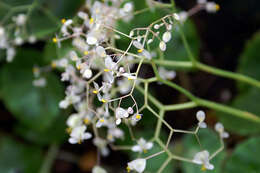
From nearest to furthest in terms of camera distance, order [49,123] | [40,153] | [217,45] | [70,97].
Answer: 1. [70,97]
2. [49,123]
3. [40,153]
4. [217,45]

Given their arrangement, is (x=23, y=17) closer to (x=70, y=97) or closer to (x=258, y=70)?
(x=70, y=97)

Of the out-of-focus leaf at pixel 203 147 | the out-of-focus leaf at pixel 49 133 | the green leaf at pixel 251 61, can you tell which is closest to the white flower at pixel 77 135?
the out-of-focus leaf at pixel 203 147

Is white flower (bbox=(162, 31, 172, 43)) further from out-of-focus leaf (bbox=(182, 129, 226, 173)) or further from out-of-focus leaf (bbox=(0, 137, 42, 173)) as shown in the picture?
out-of-focus leaf (bbox=(0, 137, 42, 173))

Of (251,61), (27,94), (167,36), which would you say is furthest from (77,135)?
(251,61)

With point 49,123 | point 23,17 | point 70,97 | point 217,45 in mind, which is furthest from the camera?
point 217,45

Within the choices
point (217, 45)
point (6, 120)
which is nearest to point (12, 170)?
point (6, 120)

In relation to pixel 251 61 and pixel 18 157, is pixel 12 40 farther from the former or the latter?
pixel 251 61

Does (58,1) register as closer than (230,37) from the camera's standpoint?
Yes
